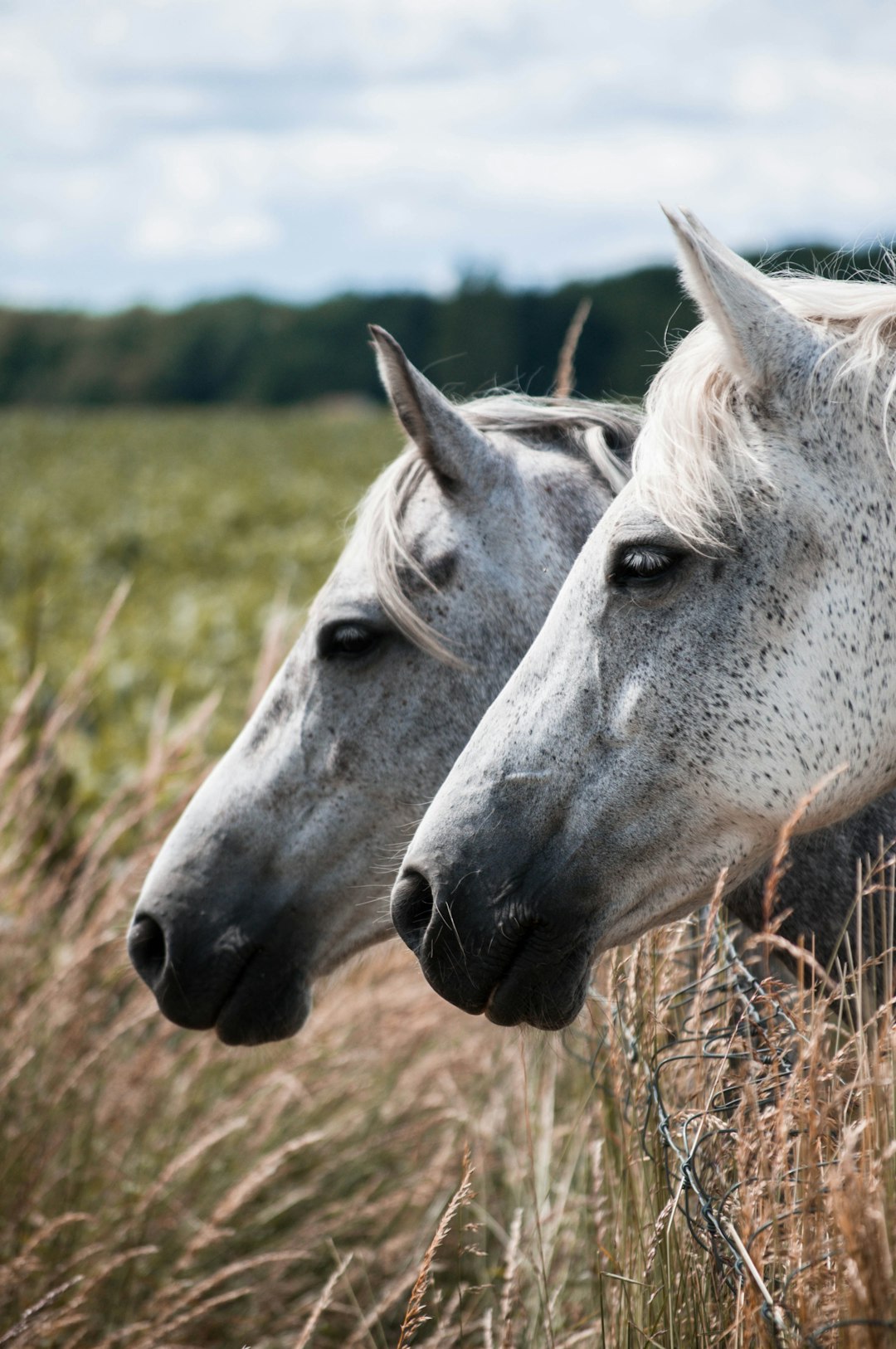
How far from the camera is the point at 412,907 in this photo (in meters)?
1.86

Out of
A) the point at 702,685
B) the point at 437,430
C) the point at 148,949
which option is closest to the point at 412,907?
the point at 702,685

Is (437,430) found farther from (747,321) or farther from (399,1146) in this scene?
(399,1146)

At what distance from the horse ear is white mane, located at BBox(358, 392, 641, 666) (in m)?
0.14

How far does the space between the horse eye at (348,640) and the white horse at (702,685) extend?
28.4 inches

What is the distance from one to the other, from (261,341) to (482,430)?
87.9 meters

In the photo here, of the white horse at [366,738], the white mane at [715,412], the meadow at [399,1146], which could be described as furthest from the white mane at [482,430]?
the meadow at [399,1146]

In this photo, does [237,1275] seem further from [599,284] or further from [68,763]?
[599,284]

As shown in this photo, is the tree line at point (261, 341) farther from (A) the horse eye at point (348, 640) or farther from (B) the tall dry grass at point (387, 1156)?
(A) the horse eye at point (348, 640)

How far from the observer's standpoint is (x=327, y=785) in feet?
7.99

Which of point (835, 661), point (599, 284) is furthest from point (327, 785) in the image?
point (599, 284)

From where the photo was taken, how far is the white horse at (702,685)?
1.64m

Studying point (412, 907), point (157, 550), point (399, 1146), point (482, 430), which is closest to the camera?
point (412, 907)

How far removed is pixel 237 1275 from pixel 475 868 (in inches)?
83.5

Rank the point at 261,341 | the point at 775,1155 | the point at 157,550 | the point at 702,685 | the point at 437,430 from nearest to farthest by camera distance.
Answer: the point at 775,1155
the point at 702,685
the point at 437,430
the point at 157,550
the point at 261,341
